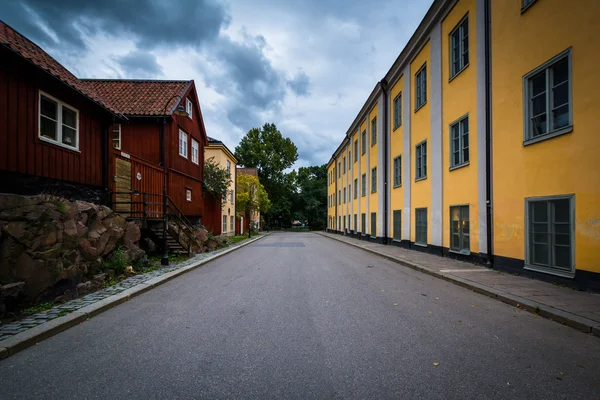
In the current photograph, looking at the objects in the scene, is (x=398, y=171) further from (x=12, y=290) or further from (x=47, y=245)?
(x=12, y=290)

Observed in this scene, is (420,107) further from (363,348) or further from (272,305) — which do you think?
(363,348)

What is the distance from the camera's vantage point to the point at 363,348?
3.77 m

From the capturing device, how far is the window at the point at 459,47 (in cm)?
1174

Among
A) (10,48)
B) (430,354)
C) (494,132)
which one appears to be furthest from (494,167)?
(10,48)

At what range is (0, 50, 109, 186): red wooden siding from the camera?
7129 millimetres

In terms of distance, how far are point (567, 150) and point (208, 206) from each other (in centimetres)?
2202

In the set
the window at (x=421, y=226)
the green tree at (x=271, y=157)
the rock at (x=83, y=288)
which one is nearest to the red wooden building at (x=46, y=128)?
the rock at (x=83, y=288)

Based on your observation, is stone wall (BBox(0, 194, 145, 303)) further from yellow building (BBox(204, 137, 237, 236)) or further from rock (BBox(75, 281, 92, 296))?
yellow building (BBox(204, 137, 237, 236))

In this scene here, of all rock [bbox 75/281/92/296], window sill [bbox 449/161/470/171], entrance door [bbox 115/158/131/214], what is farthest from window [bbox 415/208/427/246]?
rock [bbox 75/281/92/296]

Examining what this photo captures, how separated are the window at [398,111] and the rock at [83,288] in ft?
54.2

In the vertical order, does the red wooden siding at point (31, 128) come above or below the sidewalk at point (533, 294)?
above

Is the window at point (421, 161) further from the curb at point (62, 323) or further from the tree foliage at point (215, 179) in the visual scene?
the tree foliage at point (215, 179)

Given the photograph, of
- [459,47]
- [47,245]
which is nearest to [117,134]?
[47,245]

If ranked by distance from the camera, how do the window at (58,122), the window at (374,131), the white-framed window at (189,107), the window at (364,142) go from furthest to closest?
the window at (364,142)
the window at (374,131)
the white-framed window at (189,107)
the window at (58,122)
